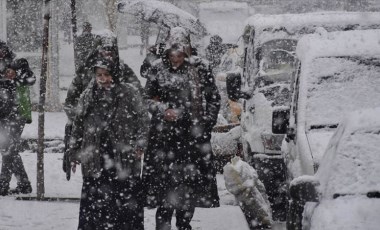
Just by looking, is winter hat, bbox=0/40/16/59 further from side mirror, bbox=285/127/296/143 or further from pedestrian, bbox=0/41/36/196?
side mirror, bbox=285/127/296/143

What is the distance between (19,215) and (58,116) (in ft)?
29.2

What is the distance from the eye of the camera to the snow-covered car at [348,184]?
3.62m

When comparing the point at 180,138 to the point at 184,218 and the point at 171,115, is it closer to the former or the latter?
the point at 171,115

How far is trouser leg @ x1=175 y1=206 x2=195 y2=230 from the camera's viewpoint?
639 cm

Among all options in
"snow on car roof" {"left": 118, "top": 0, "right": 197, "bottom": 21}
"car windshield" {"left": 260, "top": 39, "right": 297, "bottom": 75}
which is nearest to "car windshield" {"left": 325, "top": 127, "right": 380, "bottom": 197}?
"car windshield" {"left": 260, "top": 39, "right": 297, "bottom": 75}

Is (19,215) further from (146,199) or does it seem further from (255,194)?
(255,194)

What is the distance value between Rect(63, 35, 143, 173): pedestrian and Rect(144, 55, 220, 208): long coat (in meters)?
0.25

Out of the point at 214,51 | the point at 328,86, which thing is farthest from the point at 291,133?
the point at 214,51

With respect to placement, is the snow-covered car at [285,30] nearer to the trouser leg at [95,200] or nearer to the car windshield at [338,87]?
the car windshield at [338,87]

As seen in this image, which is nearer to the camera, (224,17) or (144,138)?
(144,138)

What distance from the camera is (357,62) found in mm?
5887

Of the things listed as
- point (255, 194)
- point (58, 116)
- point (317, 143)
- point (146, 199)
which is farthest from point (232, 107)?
point (317, 143)

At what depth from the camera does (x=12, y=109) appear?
820 cm

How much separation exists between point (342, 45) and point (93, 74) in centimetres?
204
